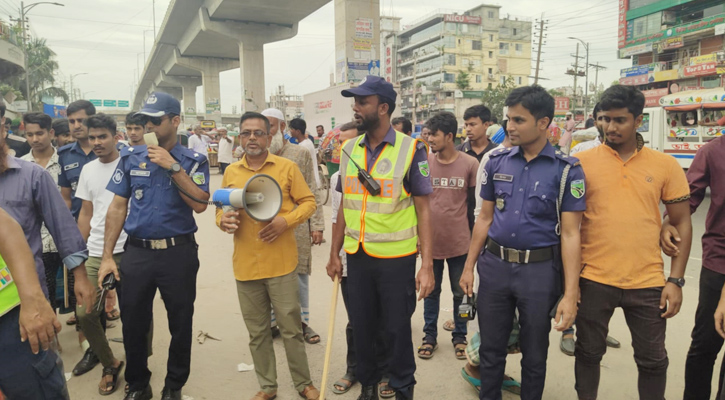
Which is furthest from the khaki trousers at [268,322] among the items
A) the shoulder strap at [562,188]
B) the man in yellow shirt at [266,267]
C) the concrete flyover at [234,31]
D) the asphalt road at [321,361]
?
the concrete flyover at [234,31]

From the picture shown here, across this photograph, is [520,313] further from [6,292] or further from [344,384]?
[6,292]

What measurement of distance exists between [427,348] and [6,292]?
2989 millimetres

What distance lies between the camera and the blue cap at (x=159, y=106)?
10.5ft

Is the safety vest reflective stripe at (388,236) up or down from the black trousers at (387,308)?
up

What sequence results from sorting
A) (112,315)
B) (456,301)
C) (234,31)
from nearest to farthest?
1. (456,301)
2. (112,315)
3. (234,31)

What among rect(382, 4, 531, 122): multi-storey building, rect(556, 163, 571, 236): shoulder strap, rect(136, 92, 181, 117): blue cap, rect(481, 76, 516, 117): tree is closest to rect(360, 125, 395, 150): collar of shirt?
rect(556, 163, 571, 236): shoulder strap

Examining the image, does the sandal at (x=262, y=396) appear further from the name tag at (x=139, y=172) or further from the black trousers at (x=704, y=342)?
the black trousers at (x=704, y=342)

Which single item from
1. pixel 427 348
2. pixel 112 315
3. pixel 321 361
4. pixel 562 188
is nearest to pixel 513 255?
pixel 562 188

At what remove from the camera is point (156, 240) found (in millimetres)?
3152

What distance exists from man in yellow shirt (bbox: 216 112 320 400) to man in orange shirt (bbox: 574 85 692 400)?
182cm

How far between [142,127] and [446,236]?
2495mm

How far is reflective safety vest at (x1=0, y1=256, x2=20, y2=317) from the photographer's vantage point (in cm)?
189

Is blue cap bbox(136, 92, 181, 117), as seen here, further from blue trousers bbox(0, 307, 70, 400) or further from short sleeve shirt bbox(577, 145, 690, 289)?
short sleeve shirt bbox(577, 145, 690, 289)

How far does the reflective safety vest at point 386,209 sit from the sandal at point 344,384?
1.14 meters
